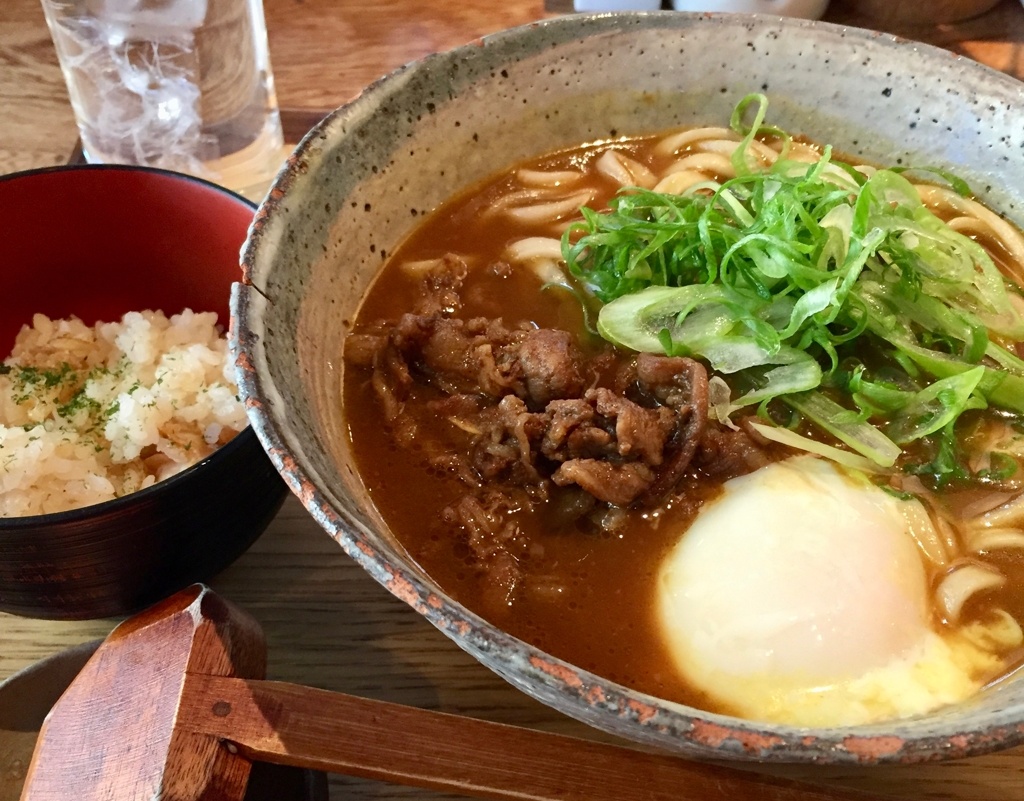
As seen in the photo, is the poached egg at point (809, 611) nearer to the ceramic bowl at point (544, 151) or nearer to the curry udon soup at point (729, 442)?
the curry udon soup at point (729, 442)

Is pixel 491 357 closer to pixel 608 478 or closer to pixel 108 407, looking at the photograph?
pixel 608 478

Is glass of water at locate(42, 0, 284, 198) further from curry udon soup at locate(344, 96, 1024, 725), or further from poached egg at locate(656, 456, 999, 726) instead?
poached egg at locate(656, 456, 999, 726)

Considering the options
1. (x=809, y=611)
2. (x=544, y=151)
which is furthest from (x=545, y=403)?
(x=544, y=151)

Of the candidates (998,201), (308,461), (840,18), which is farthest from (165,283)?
(840,18)

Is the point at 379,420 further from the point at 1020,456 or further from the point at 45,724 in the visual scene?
the point at 1020,456

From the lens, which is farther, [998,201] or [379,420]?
[998,201]
